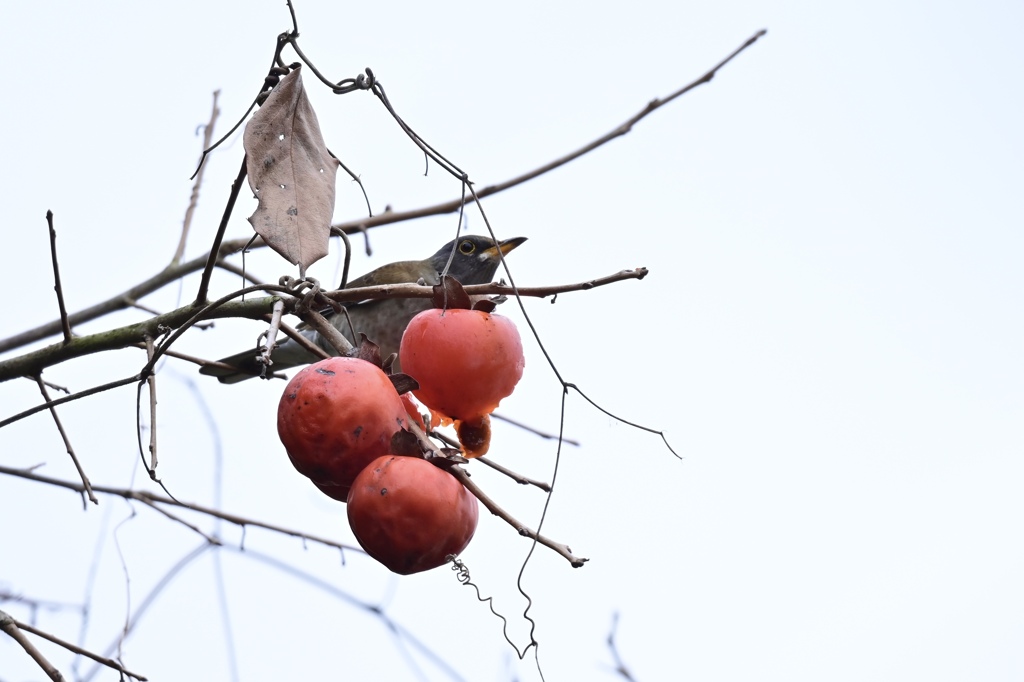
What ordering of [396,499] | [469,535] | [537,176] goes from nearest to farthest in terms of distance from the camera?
[396,499] → [469,535] → [537,176]

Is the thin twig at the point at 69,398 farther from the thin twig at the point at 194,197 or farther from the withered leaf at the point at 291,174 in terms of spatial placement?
the thin twig at the point at 194,197

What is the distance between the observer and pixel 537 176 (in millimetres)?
3074

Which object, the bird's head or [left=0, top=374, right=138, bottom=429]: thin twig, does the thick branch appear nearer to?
[left=0, top=374, right=138, bottom=429]: thin twig

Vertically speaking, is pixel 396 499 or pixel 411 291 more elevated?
pixel 411 291

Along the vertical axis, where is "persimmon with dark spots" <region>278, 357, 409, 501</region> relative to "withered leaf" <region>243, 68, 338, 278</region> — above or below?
below

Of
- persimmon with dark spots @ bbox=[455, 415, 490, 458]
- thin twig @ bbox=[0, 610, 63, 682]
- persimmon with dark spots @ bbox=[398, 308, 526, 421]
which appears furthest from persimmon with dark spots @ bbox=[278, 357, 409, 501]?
thin twig @ bbox=[0, 610, 63, 682]

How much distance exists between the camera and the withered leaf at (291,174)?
1675 millimetres

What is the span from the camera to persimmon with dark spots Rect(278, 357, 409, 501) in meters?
1.48

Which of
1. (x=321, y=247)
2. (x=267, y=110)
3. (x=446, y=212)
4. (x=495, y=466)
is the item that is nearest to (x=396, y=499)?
(x=495, y=466)

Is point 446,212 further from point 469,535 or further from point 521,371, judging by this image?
point 469,535

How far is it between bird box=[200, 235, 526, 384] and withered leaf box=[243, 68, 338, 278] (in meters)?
1.70

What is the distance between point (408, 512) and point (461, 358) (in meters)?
0.35

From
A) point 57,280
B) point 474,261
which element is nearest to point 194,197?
point 57,280

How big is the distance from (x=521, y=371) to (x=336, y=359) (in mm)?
377
